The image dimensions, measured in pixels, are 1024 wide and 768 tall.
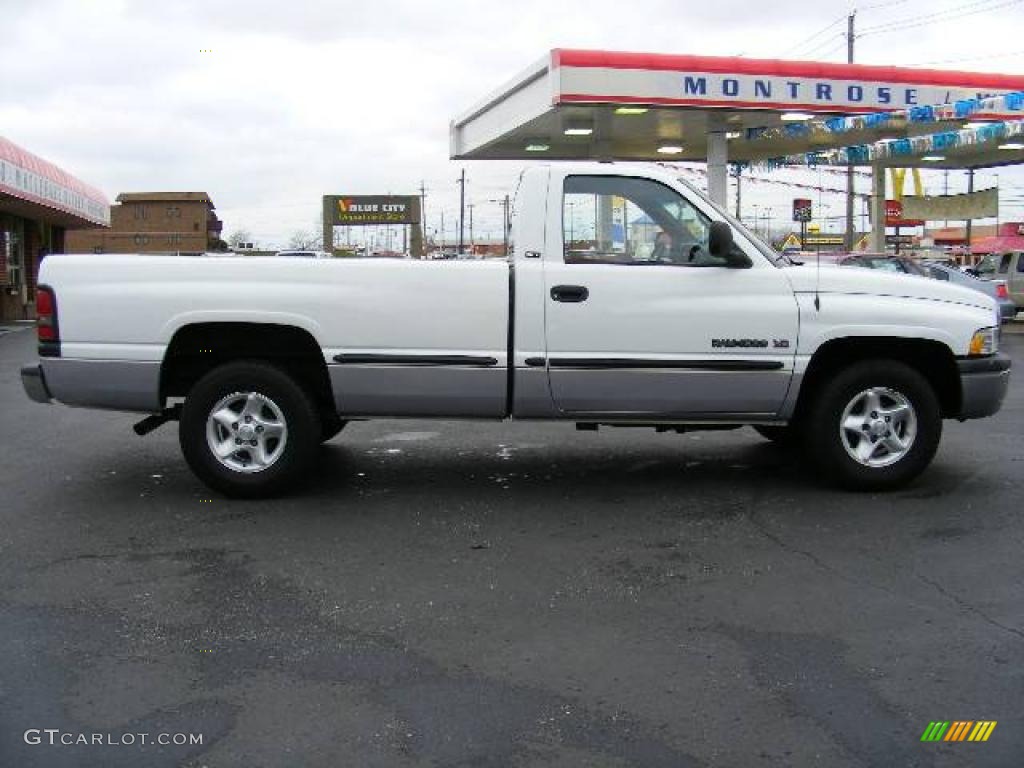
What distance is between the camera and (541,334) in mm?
6082

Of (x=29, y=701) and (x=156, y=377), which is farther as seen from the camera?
(x=156, y=377)

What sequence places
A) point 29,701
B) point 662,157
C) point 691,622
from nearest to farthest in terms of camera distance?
1. point 29,701
2. point 691,622
3. point 662,157

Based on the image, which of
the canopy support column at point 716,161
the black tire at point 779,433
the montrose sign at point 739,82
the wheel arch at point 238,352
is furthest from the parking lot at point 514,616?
the canopy support column at point 716,161

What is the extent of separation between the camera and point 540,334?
608 cm

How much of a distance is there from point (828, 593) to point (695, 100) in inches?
637

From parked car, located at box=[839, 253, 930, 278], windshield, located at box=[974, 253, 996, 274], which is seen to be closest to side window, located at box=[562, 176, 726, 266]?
parked car, located at box=[839, 253, 930, 278]

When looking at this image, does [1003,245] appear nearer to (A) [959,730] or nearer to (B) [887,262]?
(B) [887,262]

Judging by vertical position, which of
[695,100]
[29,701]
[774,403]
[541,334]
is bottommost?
[29,701]

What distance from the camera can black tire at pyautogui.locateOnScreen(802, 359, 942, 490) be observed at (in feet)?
20.8

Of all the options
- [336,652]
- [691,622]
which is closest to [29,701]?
[336,652]

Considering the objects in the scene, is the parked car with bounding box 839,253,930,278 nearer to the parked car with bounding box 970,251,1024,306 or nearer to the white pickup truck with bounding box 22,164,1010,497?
the parked car with bounding box 970,251,1024,306

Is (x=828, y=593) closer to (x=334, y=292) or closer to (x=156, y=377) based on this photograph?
(x=334, y=292)

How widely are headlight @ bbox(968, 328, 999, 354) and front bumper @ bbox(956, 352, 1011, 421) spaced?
0.05 metres

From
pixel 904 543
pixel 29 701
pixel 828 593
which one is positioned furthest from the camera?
pixel 904 543
